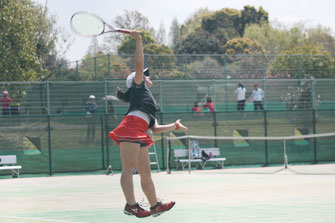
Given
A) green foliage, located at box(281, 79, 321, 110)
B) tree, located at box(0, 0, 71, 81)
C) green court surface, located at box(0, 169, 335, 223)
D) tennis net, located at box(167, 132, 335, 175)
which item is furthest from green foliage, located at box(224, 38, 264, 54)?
green court surface, located at box(0, 169, 335, 223)

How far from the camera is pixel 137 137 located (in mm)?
7871

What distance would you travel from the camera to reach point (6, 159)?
Answer: 19.2 m

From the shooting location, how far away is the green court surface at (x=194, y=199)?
28.5 feet

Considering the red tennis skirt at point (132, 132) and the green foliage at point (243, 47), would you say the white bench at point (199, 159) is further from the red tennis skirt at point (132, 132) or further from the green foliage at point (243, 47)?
the green foliage at point (243, 47)

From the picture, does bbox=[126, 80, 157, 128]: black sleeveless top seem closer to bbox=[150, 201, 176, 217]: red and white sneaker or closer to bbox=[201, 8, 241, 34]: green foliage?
bbox=[150, 201, 176, 217]: red and white sneaker

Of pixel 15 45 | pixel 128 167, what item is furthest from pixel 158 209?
pixel 15 45

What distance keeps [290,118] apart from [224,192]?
10281mm

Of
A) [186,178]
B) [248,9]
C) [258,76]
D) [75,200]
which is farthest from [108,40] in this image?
[75,200]

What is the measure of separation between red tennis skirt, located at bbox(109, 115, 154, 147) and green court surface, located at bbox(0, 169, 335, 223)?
1150mm

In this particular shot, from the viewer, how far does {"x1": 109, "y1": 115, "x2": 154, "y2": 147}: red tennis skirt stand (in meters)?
7.87

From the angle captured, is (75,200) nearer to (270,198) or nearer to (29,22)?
(270,198)

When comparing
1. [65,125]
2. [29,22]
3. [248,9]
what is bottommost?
[65,125]

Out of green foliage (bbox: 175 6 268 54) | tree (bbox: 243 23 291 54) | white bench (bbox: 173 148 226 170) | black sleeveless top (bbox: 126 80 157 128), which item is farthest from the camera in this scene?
green foliage (bbox: 175 6 268 54)

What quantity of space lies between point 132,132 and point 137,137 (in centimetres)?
8
